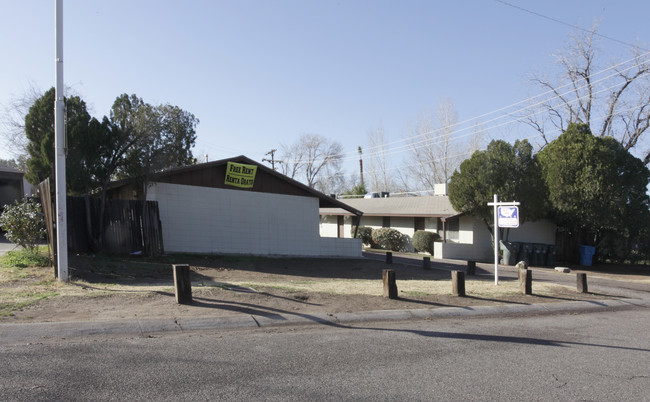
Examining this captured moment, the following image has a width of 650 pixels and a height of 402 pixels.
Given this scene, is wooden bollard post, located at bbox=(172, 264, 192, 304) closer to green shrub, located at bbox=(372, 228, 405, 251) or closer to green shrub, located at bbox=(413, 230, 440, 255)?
green shrub, located at bbox=(413, 230, 440, 255)

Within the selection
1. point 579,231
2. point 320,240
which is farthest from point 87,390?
point 579,231

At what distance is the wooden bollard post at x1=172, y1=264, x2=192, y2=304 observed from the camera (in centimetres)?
805

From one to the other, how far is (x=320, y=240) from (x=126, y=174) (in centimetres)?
882

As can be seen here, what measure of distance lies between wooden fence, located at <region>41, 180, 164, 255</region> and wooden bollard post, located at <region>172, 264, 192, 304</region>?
23.7 ft

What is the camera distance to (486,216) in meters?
23.7

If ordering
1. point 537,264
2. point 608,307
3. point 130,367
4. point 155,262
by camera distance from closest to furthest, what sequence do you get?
point 130,367 < point 608,307 < point 155,262 < point 537,264

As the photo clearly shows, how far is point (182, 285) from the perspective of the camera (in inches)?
318

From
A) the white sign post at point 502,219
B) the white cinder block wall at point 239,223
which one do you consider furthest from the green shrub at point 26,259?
the white sign post at point 502,219

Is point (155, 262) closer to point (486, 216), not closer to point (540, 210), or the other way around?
point (486, 216)

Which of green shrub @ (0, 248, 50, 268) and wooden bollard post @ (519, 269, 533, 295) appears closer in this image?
green shrub @ (0, 248, 50, 268)

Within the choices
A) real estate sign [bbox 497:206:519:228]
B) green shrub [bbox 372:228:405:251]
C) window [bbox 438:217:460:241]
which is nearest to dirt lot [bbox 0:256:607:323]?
real estate sign [bbox 497:206:519:228]

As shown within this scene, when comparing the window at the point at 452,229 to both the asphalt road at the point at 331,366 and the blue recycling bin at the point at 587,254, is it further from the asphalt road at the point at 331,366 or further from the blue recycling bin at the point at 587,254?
the asphalt road at the point at 331,366

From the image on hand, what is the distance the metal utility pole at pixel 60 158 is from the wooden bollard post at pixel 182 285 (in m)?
2.91

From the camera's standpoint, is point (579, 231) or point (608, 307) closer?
point (608, 307)
